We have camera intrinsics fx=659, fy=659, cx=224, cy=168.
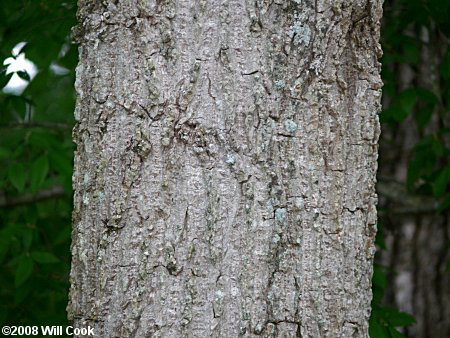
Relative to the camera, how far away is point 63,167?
8.63ft

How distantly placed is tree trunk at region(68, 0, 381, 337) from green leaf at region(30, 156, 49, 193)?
1253 mm

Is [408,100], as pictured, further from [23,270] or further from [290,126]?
[23,270]

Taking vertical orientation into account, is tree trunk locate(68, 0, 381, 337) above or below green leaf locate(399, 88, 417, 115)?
below

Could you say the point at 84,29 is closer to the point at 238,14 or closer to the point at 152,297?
the point at 238,14

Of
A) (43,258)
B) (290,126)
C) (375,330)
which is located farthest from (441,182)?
(43,258)

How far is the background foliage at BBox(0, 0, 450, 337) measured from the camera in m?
2.37

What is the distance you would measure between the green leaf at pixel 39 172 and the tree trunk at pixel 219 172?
4.11 ft

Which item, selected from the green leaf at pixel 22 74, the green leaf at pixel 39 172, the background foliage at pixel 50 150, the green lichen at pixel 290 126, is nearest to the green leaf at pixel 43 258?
the background foliage at pixel 50 150

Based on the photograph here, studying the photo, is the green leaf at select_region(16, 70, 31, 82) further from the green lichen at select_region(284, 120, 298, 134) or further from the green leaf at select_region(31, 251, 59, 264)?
the green lichen at select_region(284, 120, 298, 134)

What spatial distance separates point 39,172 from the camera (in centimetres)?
261

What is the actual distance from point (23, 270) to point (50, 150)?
483 mm

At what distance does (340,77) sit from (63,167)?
1.52m

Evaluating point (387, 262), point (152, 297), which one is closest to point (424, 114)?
point (387, 262)

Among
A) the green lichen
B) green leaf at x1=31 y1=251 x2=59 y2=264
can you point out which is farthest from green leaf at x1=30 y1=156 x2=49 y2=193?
the green lichen
